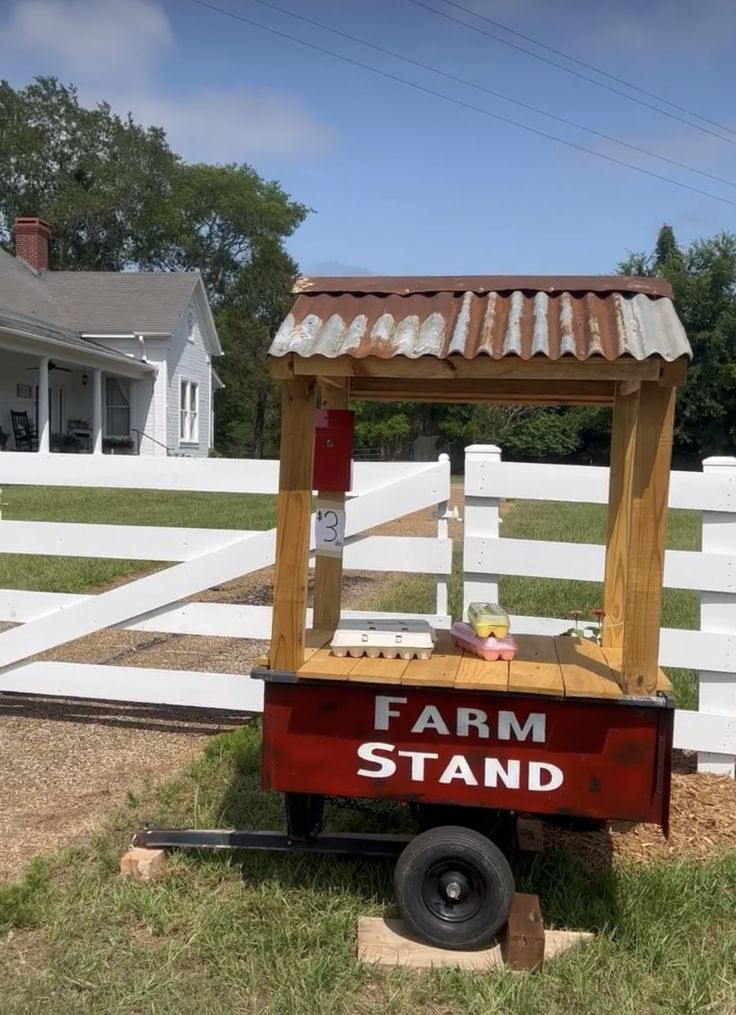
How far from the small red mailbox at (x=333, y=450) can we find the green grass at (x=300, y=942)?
1.51 metres

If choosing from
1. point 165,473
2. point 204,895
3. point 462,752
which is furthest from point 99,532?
point 462,752

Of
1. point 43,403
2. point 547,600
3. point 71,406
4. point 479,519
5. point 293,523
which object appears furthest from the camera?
point 71,406

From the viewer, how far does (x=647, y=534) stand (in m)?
3.00

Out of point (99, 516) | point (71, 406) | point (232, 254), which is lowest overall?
point (99, 516)

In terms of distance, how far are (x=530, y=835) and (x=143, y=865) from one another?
5.15 ft

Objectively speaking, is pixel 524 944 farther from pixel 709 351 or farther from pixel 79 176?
pixel 79 176

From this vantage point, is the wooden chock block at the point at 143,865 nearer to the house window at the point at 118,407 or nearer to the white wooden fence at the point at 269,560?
the white wooden fence at the point at 269,560

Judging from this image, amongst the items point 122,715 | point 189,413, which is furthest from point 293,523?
→ point 189,413

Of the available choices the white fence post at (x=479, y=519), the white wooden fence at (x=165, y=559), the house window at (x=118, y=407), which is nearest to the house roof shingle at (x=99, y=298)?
the house window at (x=118, y=407)

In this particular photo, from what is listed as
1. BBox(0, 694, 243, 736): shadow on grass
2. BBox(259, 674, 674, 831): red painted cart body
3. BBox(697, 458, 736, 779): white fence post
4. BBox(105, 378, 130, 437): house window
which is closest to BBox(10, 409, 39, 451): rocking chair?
BBox(105, 378, 130, 437): house window

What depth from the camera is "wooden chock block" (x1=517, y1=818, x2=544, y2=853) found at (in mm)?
3789

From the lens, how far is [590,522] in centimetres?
1591

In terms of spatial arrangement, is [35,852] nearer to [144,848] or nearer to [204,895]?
[144,848]

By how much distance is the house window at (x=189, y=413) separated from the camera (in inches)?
1254
